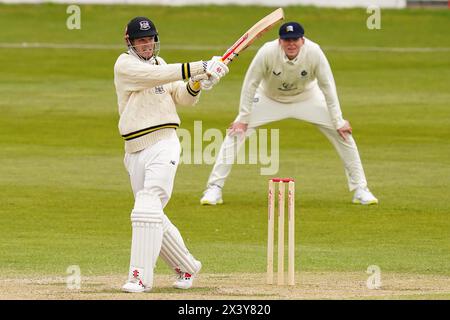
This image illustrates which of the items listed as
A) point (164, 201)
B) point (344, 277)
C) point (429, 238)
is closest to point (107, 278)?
point (164, 201)

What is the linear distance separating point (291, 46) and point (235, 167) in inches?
162

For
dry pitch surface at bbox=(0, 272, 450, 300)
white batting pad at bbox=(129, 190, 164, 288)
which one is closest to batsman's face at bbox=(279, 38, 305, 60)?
dry pitch surface at bbox=(0, 272, 450, 300)

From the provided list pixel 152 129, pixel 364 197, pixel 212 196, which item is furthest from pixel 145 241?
pixel 364 197

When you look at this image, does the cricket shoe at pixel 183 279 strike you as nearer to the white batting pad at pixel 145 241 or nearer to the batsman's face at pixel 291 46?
the white batting pad at pixel 145 241

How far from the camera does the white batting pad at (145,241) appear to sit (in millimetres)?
9602

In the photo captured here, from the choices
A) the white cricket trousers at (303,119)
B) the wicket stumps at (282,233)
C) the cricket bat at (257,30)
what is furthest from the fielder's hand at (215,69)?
the white cricket trousers at (303,119)

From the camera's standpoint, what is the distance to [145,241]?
9.63 metres

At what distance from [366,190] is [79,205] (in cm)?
327

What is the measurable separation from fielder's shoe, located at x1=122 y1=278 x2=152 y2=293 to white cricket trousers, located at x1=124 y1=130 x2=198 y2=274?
48 centimetres

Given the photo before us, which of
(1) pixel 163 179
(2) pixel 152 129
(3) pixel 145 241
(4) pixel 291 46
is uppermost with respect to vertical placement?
(4) pixel 291 46

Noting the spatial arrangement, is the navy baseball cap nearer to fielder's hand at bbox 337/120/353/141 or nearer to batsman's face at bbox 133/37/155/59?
fielder's hand at bbox 337/120/353/141

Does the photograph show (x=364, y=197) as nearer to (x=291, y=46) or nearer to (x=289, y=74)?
(x=289, y=74)

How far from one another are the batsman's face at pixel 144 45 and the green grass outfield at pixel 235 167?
199 centimetres

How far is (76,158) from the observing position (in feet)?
60.6
